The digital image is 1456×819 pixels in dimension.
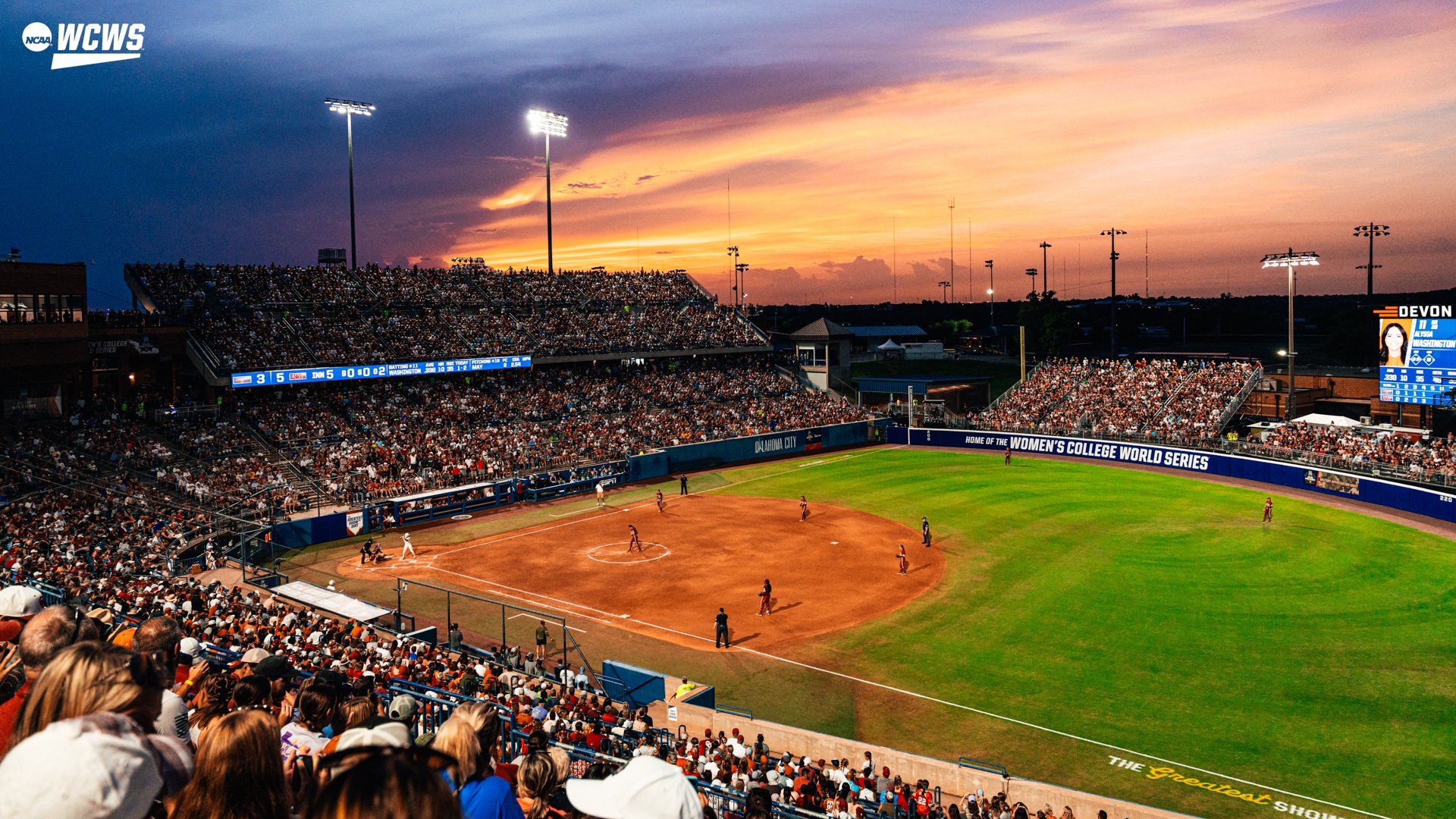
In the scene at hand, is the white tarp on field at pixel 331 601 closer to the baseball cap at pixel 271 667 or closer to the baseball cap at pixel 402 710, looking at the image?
the baseball cap at pixel 271 667

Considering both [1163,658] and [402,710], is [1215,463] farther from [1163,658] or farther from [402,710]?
[402,710]

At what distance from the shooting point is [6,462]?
116 feet

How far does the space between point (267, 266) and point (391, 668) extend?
4905 centimetres

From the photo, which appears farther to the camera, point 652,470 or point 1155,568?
point 652,470

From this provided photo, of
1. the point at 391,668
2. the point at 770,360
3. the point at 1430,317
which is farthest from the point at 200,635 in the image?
the point at 770,360

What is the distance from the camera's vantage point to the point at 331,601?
25.7 metres

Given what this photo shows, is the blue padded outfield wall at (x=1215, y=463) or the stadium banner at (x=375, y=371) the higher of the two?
the stadium banner at (x=375, y=371)

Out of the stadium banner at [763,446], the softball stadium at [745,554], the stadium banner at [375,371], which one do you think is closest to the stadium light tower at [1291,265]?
the softball stadium at [745,554]

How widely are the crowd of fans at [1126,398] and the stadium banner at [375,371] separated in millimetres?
35106

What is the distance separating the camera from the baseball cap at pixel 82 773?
111 inches

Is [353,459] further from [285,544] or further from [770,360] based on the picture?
[770,360]

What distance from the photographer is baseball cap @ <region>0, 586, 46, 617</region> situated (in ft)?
23.3

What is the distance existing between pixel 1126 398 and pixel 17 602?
65010 mm

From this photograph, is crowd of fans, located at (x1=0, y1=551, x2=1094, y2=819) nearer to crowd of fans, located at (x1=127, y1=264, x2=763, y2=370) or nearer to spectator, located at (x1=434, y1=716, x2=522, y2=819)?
spectator, located at (x1=434, y1=716, x2=522, y2=819)
